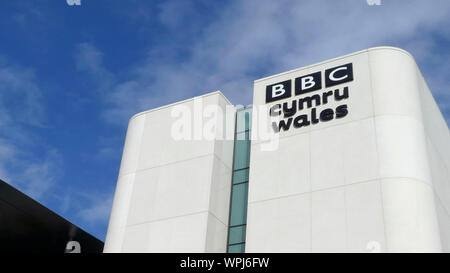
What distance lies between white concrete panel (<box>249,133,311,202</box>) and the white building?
0.05m

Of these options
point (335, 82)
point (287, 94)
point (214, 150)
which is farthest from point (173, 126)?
point (335, 82)

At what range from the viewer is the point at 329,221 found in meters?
22.5

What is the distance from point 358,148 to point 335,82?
4.09m

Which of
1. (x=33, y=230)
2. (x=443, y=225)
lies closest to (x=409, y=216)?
(x=443, y=225)

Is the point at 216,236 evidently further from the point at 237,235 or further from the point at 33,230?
the point at 33,230

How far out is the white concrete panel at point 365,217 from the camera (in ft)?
69.2

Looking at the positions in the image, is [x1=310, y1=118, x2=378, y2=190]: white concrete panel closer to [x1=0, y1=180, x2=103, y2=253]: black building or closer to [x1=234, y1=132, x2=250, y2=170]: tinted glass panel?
[x1=234, y1=132, x2=250, y2=170]: tinted glass panel

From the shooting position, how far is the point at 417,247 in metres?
20.5

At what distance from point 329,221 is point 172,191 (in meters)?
8.31

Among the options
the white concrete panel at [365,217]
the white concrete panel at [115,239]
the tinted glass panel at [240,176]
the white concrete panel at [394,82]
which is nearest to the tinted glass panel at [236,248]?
the tinted glass panel at [240,176]

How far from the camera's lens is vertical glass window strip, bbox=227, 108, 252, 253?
25969 mm

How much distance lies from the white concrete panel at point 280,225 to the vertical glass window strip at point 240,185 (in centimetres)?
179
